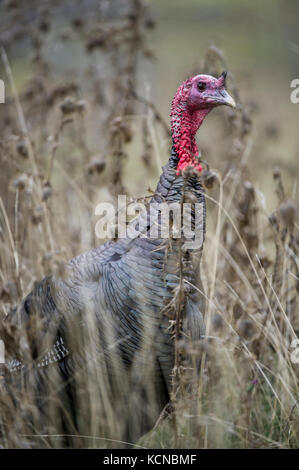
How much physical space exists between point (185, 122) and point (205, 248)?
114 cm

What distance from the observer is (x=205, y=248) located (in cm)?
340

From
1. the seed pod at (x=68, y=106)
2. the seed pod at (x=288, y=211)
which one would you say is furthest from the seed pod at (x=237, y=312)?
the seed pod at (x=68, y=106)

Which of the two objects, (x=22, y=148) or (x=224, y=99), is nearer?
(x=224, y=99)

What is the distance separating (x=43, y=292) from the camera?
2.50m

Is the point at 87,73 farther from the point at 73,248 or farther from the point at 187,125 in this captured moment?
the point at 187,125

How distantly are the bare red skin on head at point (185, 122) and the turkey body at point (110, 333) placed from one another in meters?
0.05

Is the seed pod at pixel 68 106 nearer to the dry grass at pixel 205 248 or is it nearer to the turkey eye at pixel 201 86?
the dry grass at pixel 205 248

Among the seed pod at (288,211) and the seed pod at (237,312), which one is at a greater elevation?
the seed pod at (288,211)

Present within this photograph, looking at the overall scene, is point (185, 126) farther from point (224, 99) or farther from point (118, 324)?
point (118, 324)

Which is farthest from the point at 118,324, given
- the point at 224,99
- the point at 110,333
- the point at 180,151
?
the point at 224,99

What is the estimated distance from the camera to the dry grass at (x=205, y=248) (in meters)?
2.43

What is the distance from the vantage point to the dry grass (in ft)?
7.97

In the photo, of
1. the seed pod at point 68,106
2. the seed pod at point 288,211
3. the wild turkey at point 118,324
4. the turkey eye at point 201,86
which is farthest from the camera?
the seed pod at point 68,106
